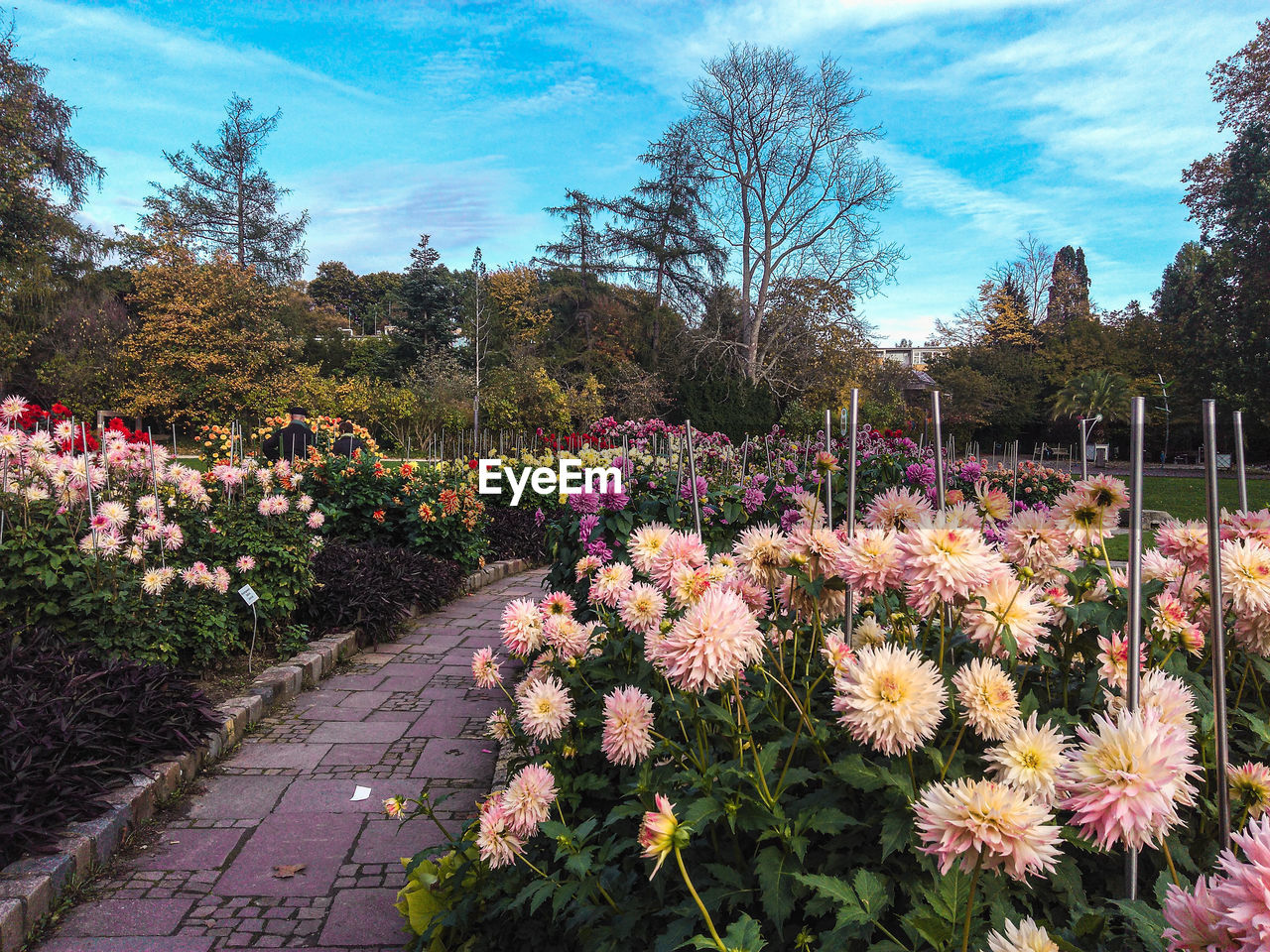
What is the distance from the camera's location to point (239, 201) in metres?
28.8

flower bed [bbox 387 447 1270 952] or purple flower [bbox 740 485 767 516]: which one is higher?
purple flower [bbox 740 485 767 516]

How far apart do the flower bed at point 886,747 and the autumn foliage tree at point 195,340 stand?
2320cm

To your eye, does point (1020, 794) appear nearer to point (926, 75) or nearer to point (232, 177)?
point (926, 75)

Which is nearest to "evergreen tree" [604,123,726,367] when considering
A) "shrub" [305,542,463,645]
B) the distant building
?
the distant building

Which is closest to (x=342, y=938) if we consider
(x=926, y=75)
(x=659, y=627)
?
(x=659, y=627)

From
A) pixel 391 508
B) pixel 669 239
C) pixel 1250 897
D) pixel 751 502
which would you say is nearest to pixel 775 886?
pixel 1250 897

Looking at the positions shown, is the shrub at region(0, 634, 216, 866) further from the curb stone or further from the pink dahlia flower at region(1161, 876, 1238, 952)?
the pink dahlia flower at region(1161, 876, 1238, 952)

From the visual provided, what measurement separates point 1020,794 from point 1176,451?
33.0m

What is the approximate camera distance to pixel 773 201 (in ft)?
72.0

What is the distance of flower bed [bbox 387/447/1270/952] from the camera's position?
836mm

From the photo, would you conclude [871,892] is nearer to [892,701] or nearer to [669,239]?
[892,701]

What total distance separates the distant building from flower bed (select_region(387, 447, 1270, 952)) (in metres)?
23.3

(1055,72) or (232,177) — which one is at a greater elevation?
(232,177)

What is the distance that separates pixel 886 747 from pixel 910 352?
71852 mm
